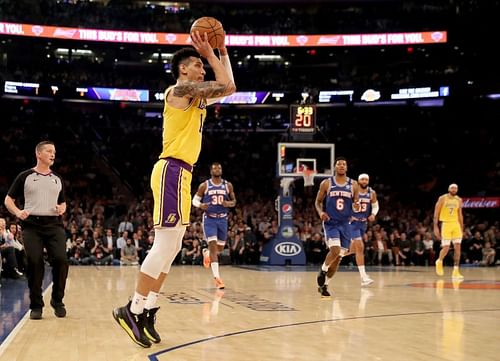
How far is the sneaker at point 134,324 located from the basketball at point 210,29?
7.56ft

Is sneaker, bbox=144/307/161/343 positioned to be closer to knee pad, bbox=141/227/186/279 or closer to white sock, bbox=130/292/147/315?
white sock, bbox=130/292/147/315

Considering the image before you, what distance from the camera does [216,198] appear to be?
11.6m

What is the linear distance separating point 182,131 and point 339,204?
526 centimetres

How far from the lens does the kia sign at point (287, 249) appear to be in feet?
66.6

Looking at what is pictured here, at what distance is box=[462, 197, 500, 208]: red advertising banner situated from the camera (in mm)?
28031

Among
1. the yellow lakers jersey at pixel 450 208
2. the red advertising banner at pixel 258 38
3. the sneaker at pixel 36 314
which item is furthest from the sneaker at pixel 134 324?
the red advertising banner at pixel 258 38

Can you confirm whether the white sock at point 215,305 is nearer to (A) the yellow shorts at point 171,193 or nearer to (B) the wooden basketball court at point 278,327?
(B) the wooden basketball court at point 278,327

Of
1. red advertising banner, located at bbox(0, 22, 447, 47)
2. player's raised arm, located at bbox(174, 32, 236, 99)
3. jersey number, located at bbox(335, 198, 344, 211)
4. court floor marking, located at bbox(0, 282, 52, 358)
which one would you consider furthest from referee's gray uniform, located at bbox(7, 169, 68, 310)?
red advertising banner, located at bbox(0, 22, 447, 47)

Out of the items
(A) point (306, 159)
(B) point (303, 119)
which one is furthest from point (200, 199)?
(A) point (306, 159)

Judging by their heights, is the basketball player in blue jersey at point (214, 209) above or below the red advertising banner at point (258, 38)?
below

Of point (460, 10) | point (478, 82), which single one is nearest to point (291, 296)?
point (478, 82)

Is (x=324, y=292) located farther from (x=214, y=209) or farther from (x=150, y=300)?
(x=150, y=300)

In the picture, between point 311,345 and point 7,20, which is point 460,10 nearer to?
point 7,20

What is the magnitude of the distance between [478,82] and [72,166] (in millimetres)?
19161
